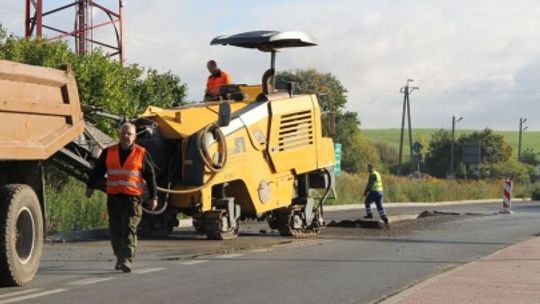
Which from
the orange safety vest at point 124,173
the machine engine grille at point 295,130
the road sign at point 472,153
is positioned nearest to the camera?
the orange safety vest at point 124,173

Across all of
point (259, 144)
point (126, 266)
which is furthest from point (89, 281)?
point (259, 144)

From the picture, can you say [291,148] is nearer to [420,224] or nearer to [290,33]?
[290,33]

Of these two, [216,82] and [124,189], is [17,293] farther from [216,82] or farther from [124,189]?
[216,82]

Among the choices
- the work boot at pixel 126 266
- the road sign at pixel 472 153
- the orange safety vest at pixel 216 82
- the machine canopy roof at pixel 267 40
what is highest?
the machine canopy roof at pixel 267 40

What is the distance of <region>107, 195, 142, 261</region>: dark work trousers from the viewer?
33.9 feet

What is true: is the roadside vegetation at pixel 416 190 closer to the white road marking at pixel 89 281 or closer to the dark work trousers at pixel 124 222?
the dark work trousers at pixel 124 222

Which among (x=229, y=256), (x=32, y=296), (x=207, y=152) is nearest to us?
(x=32, y=296)

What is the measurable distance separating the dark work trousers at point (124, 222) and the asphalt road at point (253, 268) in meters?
0.33

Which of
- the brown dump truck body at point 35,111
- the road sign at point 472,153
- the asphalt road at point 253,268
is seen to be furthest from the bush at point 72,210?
the road sign at point 472,153

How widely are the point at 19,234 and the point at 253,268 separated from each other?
3.19 metres

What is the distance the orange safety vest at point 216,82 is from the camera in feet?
54.1

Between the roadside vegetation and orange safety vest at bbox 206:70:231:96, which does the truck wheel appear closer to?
orange safety vest at bbox 206:70:231:96

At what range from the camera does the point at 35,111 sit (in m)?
9.40

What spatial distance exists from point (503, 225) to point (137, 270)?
14.3m
